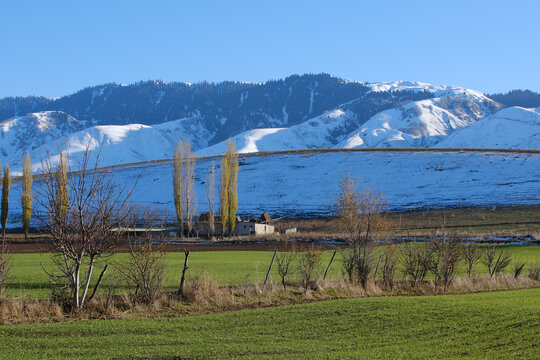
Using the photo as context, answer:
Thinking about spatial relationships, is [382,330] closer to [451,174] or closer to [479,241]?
[479,241]

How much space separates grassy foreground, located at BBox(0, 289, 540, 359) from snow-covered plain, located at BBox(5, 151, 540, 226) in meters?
62.8

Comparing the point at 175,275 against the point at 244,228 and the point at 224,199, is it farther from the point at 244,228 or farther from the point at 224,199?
the point at 244,228

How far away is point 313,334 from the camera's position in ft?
47.1

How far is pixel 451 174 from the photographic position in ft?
328

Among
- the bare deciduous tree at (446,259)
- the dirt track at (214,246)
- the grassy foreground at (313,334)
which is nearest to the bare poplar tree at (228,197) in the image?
the dirt track at (214,246)

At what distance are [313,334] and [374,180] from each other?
230 feet

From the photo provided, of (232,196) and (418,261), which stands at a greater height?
(232,196)

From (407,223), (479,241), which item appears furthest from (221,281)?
(407,223)

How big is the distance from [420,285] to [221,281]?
31.1 feet

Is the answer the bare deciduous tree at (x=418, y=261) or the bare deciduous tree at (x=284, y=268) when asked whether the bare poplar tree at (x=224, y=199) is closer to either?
the bare deciduous tree at (x=284, y=268)

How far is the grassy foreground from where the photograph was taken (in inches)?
472

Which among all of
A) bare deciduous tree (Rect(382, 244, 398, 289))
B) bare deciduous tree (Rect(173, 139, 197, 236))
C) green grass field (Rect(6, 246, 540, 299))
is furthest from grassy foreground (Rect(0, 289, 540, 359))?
bare deciduous tree (Rect(173, 139, 197, 236))

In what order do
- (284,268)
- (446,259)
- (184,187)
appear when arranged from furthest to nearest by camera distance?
(184,187) < (284,268) < (446,259)

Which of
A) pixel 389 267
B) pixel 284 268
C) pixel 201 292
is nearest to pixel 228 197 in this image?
pixel 284 268
